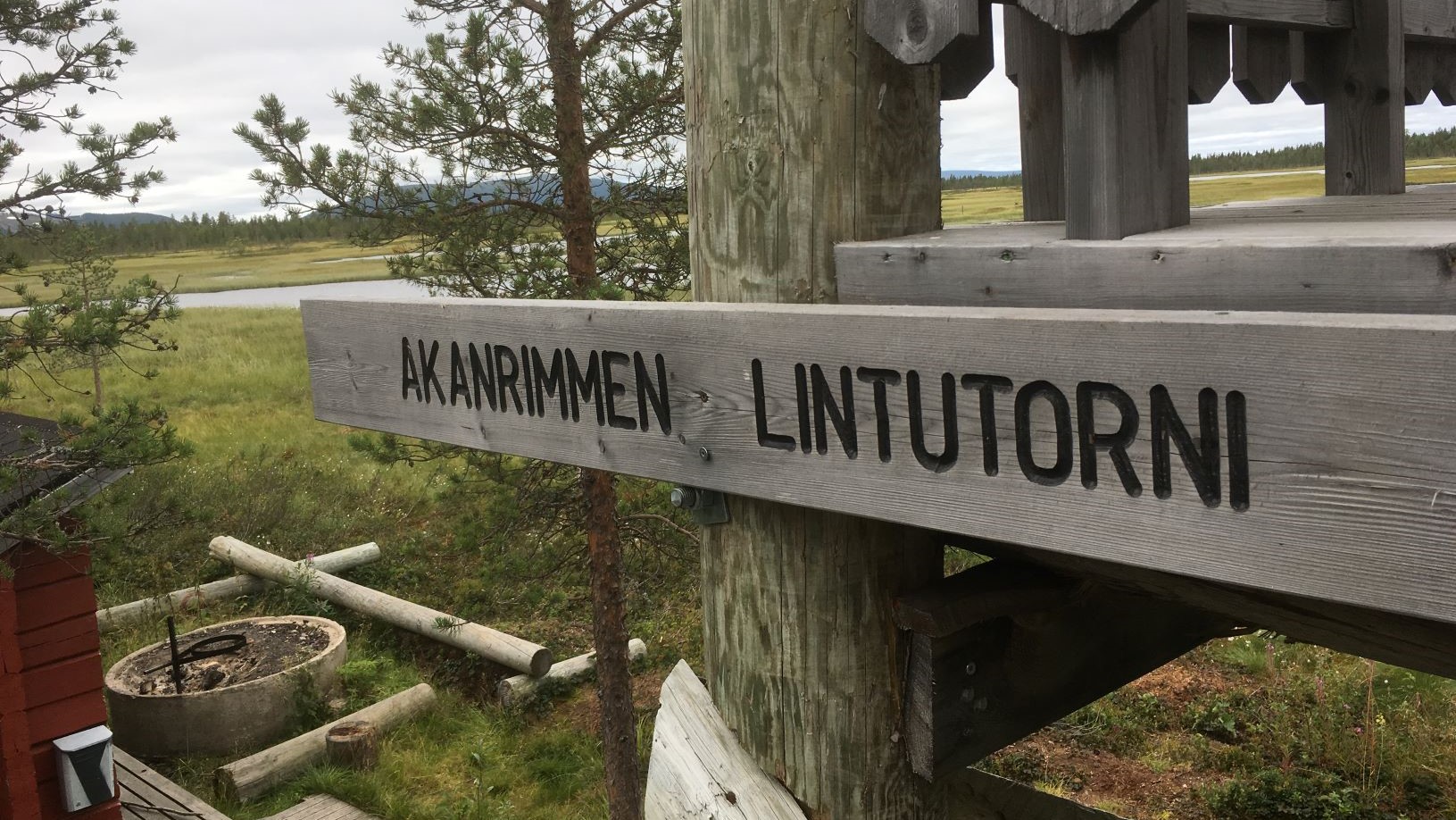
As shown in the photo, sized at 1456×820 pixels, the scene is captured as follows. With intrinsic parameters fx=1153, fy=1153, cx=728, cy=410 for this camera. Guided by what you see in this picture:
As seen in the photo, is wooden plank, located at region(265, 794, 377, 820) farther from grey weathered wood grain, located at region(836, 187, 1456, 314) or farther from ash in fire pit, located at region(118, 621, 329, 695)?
grey weathered wood grain, located at region(836, 187, 1456, 314)

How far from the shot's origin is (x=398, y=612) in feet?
35.7

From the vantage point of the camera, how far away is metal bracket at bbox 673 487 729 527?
1954 mm

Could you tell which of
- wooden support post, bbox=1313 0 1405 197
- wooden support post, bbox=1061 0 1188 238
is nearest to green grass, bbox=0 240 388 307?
wooden support post, bbox=1313 0 1405 197

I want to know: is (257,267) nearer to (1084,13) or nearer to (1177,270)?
(1084,13)

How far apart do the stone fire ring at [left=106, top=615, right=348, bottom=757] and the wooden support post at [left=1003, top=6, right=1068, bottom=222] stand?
857 cm

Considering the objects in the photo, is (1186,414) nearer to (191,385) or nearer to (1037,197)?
(1037,197)

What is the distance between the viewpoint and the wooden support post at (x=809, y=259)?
189cm

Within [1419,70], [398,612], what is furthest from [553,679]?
[1419,70]

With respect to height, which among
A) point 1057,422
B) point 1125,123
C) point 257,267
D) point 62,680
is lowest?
point 62,680

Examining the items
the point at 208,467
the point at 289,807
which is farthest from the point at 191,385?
the point at 289,807

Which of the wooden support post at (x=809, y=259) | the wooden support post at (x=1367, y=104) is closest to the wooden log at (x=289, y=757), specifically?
the wooden support post at (x=809, y=259)

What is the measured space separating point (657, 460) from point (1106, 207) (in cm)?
78

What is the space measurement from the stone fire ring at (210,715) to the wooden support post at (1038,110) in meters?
8.57

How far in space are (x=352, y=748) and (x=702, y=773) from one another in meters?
7.28
